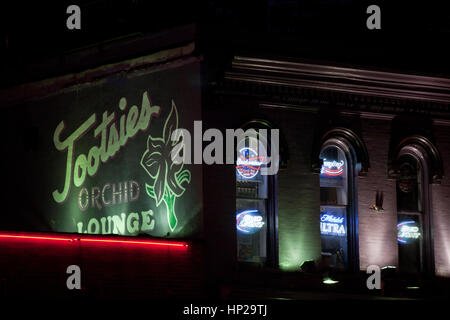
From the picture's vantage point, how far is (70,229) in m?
22.0

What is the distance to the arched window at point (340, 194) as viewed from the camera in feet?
70.5

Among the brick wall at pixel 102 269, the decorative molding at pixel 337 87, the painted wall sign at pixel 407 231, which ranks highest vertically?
the decorative molding at pixel 337 87

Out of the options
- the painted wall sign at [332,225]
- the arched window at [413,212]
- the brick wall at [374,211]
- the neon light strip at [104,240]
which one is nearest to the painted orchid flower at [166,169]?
the neon light strip at [104,240]

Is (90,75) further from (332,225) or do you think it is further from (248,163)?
(332,225)

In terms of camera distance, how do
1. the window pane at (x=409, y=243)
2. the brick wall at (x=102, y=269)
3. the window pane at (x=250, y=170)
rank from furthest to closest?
1. the window pane at (x=409, y=243)
2. the window pane at (x=250, y=170)
3. the brick wall at (x=102, y=269)

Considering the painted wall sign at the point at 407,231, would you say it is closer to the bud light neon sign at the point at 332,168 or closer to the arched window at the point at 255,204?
the bud light neon sign at the point at 332,168

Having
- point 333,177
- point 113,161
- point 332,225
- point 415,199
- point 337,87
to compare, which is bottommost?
point 332,225

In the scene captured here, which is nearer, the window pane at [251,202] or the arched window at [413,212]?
the window pane at [251,202]

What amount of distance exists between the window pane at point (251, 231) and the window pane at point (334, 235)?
4.92 feet

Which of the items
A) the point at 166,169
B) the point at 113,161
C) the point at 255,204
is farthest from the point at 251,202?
the point at 113,161

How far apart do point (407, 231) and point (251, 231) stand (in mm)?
3941

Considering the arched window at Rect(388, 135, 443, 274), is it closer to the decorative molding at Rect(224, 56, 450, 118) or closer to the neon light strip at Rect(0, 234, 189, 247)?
the decorative molding at Rect(224, 56, 450, 118)

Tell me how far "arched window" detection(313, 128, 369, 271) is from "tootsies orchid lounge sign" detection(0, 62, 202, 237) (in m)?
3.34

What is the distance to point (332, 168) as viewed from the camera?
21.8 meters
